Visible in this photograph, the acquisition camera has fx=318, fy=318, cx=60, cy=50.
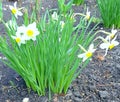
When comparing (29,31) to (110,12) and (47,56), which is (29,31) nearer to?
(47,56)

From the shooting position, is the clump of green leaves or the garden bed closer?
the garden bed

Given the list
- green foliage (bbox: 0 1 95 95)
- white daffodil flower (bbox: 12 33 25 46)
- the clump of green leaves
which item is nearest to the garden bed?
green foliage (bbox: 0 1 95 95)

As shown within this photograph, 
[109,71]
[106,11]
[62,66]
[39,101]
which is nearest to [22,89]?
[39,101]

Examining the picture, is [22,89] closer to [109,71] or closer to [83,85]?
[83,85]

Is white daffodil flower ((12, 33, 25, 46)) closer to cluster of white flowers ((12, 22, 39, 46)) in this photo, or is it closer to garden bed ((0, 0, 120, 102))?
cluster of white flowers ((12, 22, 39, 46))

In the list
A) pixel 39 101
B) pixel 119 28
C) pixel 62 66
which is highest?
pixel 119 28

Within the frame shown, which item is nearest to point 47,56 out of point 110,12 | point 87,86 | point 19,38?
point 19,38
